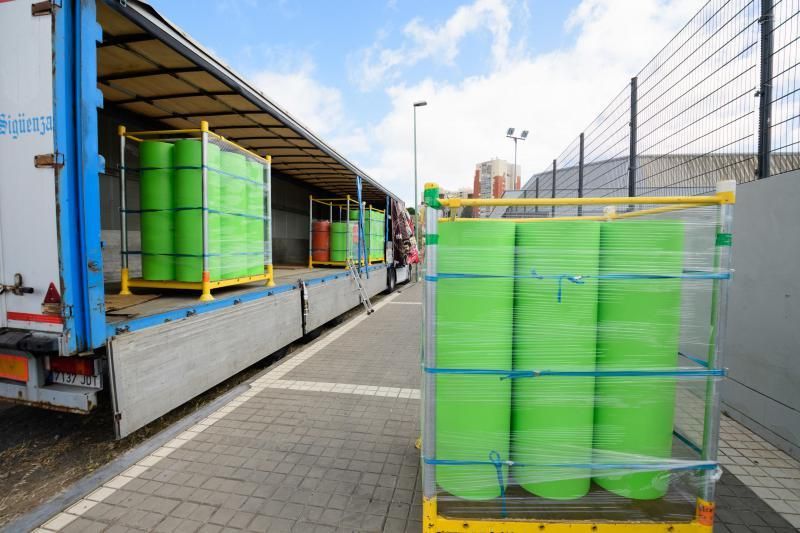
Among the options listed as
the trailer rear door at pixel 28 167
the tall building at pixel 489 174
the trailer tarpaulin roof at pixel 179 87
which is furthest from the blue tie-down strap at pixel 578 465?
the tall building at pixel 489 174

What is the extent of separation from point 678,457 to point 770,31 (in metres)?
3.77

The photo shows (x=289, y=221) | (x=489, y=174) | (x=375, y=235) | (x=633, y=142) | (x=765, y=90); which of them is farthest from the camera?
(x=489, y=174)

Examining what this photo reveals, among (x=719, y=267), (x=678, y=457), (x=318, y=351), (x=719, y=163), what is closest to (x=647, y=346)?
(x=719, y=267)

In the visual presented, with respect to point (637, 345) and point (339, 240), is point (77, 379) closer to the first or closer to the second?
point (637, 345)

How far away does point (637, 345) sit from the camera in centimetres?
226

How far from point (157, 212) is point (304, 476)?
11.7 ft

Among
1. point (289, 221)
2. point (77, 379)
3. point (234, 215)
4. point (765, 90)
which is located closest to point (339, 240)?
point (289, 221)

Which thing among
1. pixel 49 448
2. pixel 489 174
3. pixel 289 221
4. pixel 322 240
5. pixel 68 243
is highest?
pixel 489 174

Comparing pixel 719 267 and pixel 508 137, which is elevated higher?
pixel 508 137

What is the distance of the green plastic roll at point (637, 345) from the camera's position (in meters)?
2.25

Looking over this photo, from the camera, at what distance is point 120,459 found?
127 inches

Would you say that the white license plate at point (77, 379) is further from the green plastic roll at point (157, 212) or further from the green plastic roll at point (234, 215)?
the green plastic roll at point (234, 215)

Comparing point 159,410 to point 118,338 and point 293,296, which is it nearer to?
point 118,338

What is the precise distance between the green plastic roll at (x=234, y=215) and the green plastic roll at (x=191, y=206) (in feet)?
0.72
